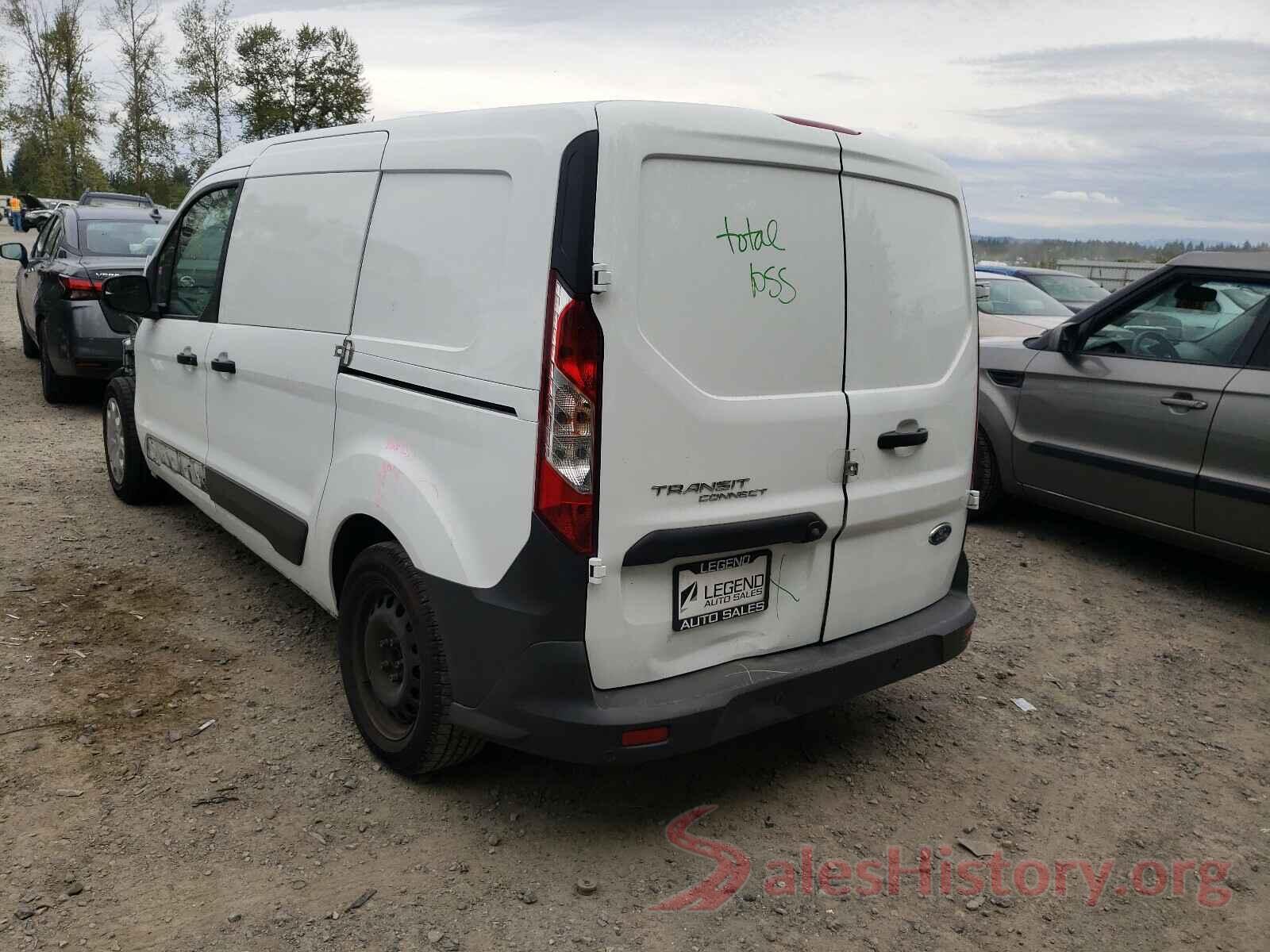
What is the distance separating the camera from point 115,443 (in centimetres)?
603

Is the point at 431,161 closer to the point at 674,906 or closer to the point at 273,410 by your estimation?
the point at 273,410

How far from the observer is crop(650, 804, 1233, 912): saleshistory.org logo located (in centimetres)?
281

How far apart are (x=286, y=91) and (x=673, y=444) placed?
68519mm

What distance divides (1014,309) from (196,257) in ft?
30.3

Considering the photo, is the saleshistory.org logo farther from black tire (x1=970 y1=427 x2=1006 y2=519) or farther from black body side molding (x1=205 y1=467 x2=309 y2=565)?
black tire (x1=970 y1=427 x2=1006 y2=519)

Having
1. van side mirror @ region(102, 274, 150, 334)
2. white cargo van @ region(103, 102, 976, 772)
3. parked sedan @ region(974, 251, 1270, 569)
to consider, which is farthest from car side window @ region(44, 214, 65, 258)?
parked sedan @ region(974, 251, 1270, 569)

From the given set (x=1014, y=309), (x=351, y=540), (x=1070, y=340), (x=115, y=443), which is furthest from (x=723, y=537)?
(x=1014, y=309)

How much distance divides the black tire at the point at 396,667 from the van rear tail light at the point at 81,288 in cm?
595

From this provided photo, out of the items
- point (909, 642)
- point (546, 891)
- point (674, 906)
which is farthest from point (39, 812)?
point (909, 642)

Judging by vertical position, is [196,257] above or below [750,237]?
below

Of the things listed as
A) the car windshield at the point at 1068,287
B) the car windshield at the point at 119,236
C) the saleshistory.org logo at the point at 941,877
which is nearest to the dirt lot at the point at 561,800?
the saleshistory.org logo at the point at 941,877

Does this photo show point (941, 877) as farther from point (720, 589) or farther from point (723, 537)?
point (723, 537)

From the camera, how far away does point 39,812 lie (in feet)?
9.84

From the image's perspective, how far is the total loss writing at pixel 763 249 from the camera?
2725mm
